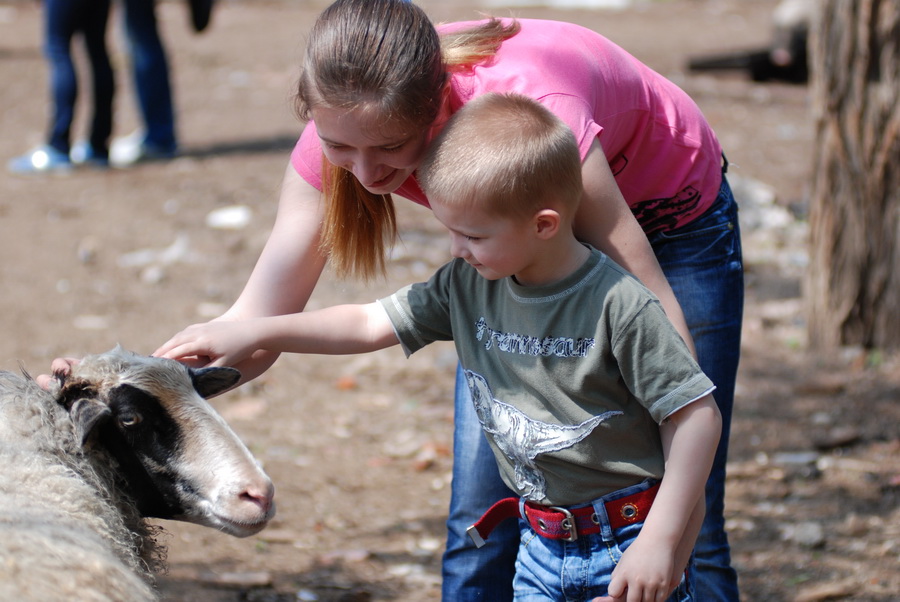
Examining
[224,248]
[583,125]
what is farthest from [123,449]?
[224,248]

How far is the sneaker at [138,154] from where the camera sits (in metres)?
8.51

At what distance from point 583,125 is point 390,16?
1.50 feet

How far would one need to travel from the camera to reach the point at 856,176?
4992 millimetres

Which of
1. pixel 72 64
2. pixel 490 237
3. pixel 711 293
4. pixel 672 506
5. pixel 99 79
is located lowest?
pixel 99 79

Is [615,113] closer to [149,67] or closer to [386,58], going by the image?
[386,58]

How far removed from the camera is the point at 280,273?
8.30 feet

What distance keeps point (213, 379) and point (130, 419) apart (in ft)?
0.68

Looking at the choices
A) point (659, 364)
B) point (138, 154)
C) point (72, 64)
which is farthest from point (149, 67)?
point (659, 364)

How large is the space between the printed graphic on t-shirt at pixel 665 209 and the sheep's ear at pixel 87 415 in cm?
127

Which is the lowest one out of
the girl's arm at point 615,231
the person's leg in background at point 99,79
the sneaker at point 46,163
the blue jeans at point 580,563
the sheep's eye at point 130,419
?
the sneaker at point 46,163

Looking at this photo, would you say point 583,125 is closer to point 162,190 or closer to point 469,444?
point 469,444

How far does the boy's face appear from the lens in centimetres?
201

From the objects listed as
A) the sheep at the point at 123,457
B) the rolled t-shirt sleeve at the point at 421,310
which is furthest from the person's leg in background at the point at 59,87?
the rolled t-shirt sleeve at the point at 421,310

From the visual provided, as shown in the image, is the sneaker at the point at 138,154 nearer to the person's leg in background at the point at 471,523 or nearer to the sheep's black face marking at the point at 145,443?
the person's leg in background at the point at 471,523
